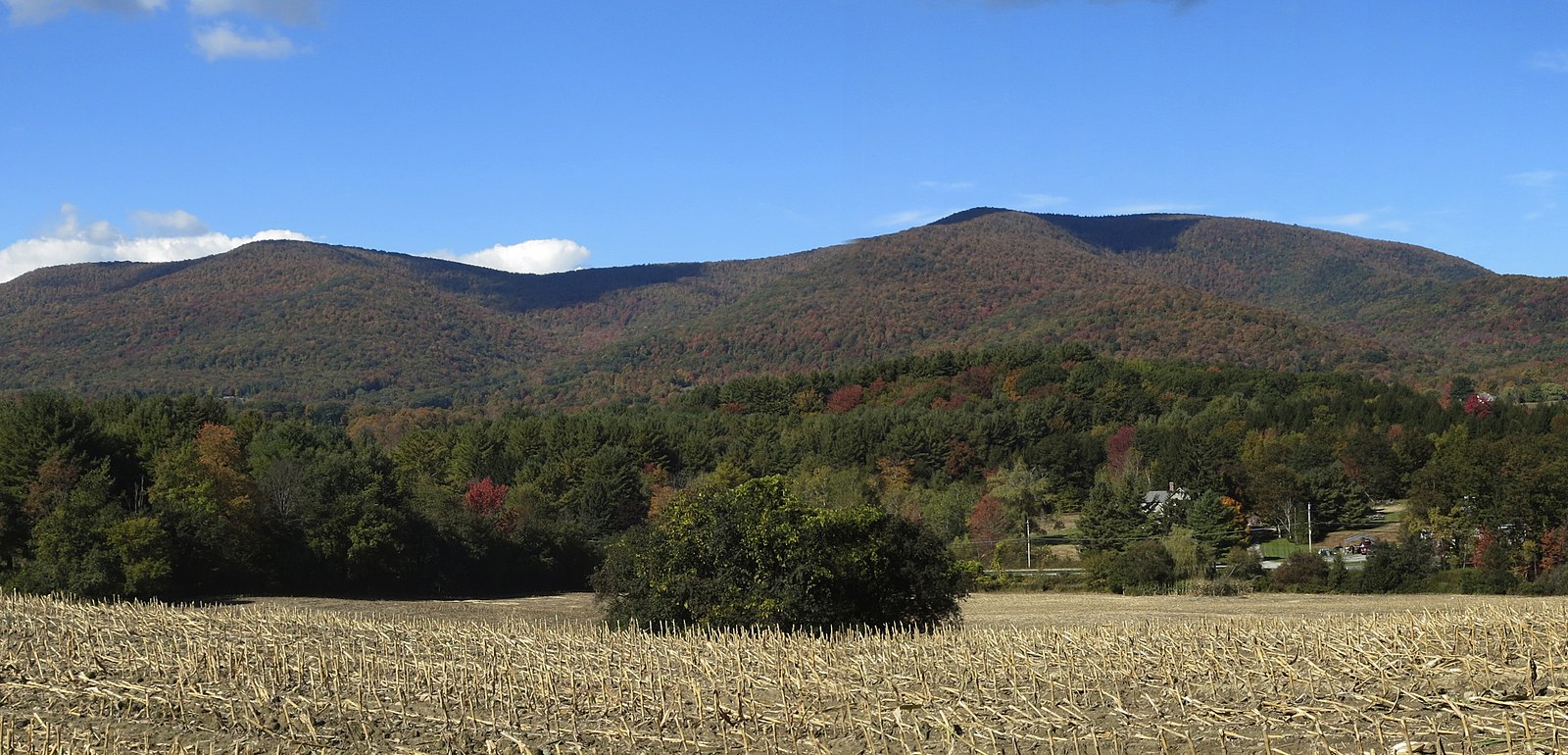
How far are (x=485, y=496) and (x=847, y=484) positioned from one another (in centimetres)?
2671

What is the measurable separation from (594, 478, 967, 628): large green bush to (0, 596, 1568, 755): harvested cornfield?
746 cm

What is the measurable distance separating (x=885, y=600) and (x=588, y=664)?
1523 centimetres

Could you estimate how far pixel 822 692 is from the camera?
1883 cm

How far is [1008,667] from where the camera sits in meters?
20.0

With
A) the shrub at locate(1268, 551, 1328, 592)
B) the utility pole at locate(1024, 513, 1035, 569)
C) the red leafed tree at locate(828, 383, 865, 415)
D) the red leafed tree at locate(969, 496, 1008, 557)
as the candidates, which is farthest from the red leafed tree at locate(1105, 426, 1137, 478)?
the red leafed tree at locate(828, 383, 865, 415)

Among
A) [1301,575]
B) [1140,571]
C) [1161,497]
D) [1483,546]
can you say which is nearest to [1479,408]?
→ [1161,497]

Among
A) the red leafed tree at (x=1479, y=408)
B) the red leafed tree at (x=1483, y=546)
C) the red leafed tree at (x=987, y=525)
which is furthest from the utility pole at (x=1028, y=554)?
the red leafed tree at (x=1479, y=408)

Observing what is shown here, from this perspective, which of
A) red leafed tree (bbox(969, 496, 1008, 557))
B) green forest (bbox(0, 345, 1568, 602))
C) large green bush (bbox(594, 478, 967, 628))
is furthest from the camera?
red leafed tree (bbox(969, 496, 1008, 557))

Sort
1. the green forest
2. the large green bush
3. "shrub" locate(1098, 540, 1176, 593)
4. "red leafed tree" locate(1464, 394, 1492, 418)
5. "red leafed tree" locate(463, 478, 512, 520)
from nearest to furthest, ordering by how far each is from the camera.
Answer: the large green bush → the green forest → "shrub" locate(1098, 540, 1176, 593) → "red leafed tree" locate(463, 478, 512, 520) → "red leafed tree" locate(1464, 394, 1492, 418)

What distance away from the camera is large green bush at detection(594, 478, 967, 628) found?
1335 inches

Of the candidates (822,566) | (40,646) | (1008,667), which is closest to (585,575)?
(822,566)

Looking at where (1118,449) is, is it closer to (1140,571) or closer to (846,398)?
(846,398)

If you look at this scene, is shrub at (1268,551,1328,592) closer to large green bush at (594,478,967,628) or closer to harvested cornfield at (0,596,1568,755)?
large green bush at (594,478,967,628)

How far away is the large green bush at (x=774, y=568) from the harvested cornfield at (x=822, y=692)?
24.5ft
